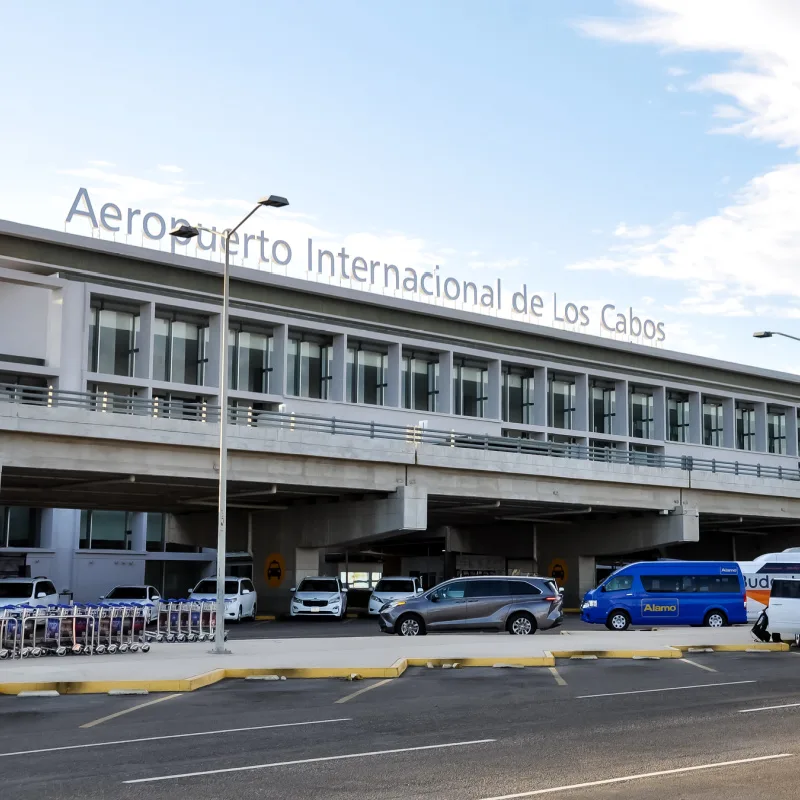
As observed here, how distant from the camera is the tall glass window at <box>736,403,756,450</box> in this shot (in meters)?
89.4

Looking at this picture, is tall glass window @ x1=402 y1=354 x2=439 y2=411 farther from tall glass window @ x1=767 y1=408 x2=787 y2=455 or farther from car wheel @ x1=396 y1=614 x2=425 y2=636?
car wheel @ x1=396 y1=614 x2=425 y2=636

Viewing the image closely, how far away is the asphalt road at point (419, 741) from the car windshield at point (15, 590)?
17.3 m

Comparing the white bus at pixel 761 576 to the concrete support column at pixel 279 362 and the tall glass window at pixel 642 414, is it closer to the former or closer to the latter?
the concrete support column at pixel 279 362

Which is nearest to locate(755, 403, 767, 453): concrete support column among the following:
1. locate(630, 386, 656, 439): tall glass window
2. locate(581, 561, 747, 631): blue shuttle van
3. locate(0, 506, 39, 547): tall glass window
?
locate(630, 386, 656, 439): tall glass window

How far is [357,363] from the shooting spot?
67.7 meters

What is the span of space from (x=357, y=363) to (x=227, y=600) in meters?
26.5

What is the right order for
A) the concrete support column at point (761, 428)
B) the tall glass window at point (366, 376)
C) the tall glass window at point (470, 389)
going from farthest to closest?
1. the concrete support column at point (761, 428)
2. the tall glass window at point (470, 389)
3. the tall glass window at point (366, 376)

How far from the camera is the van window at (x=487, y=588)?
105ft

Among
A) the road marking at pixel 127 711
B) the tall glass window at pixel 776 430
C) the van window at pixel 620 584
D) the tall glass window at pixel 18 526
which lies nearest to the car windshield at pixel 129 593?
the van window at pixel 620 584

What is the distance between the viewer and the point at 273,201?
24.7 metres

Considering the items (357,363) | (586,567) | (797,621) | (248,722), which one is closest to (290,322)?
(357,363)

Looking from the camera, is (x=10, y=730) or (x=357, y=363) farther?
(x=357, y=363)

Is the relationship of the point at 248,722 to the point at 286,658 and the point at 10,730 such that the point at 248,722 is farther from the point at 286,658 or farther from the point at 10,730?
the point at 286,658

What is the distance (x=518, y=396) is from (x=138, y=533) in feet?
88.5
